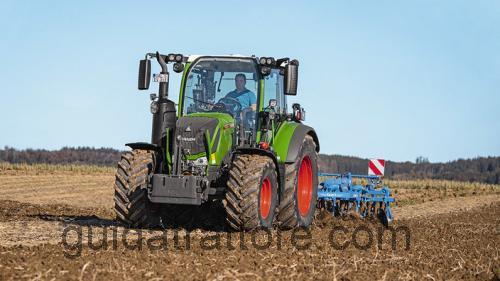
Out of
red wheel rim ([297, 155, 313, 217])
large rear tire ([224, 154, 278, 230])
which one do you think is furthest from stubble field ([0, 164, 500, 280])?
red wheel rim ([297, 155, 313, 217])

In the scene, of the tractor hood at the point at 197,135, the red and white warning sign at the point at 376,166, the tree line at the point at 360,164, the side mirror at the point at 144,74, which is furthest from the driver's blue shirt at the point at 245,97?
the tree line at the point at 360,164

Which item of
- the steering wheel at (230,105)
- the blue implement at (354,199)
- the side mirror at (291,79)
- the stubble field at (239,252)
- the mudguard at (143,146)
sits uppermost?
the side mirror at (291,79)

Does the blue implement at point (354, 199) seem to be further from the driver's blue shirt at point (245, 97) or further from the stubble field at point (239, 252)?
the driver's blue shirt at point (245, 97)

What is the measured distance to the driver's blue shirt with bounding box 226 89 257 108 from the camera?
449 inches

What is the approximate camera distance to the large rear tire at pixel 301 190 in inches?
451

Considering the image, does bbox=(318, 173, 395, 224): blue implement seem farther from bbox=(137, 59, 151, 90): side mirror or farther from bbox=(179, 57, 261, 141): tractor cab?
bbox=(137, 59, 151, 90): side mirror

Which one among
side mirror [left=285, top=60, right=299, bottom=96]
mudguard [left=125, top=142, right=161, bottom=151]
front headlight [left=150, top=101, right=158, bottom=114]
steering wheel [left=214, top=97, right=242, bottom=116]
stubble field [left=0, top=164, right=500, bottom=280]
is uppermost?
side mirror [left=285, top=60, right=299, bottom=96]

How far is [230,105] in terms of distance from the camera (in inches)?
451

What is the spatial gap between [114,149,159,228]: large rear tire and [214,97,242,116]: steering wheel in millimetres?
1307

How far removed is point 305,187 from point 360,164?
82.8 m

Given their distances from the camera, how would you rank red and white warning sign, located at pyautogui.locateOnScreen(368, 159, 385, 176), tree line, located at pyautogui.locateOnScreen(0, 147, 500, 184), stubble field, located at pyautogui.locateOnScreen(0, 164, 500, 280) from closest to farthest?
stubble field, located at pyautogui.locateOnScreen(0, 164, 500, 280), red and white warning sign, located at pyautogui.locateOnScreen(368, 159, 385, 176), tree line, located at pyautogui.locateOnScreen(0, 147, 500, 184)

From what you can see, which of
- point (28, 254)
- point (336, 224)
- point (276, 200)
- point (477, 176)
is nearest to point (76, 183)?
point (336, 224)

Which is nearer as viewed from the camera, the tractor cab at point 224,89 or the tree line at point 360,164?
the tractor cab at point 224,89

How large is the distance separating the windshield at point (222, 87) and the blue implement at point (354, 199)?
3.89m
